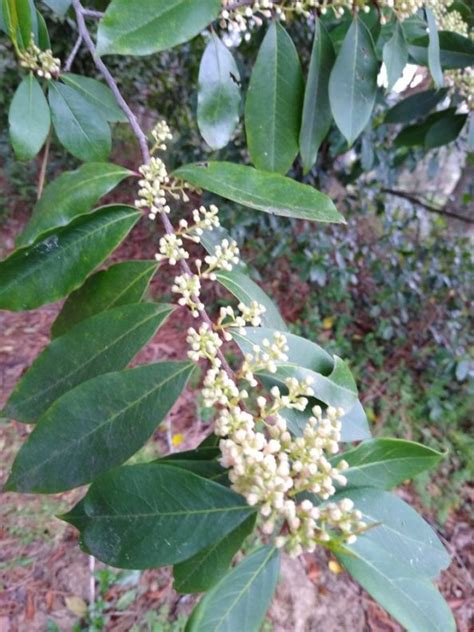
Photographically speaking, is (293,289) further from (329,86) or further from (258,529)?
(329,86)

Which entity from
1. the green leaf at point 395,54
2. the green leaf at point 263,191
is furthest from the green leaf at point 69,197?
the green leaf at point 395,54

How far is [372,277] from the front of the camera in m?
3.22

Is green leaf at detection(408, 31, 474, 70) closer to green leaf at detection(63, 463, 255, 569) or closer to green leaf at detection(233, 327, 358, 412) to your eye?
green leaf at detection(233, 327, 358, 412)

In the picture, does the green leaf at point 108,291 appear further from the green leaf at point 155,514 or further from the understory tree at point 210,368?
the green leaf at point 155,514

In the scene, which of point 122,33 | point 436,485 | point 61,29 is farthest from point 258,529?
point 61,29

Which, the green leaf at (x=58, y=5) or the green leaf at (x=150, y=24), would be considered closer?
the green leaf at (x=150, y=24)

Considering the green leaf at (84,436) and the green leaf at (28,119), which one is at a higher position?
the green leaf at (28,119)

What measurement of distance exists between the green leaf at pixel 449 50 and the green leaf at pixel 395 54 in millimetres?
239

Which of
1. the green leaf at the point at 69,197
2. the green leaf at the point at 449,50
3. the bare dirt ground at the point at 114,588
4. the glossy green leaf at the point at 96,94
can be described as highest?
the green leaf at the point at 449,50

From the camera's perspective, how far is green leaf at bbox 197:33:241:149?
3.59 ft

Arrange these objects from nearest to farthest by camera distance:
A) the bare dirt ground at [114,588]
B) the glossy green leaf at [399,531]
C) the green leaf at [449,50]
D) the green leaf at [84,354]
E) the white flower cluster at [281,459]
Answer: the white flower cluster at [281,459] → the glossy green leaf at [399,531] → the green leaf at [84,354] → the green leaf at [449,50] → the bare dirt ground at [114,588]

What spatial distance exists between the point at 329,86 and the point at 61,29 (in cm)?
256

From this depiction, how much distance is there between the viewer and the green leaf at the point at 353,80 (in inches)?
42.6

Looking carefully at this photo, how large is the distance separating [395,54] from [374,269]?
203 cm
